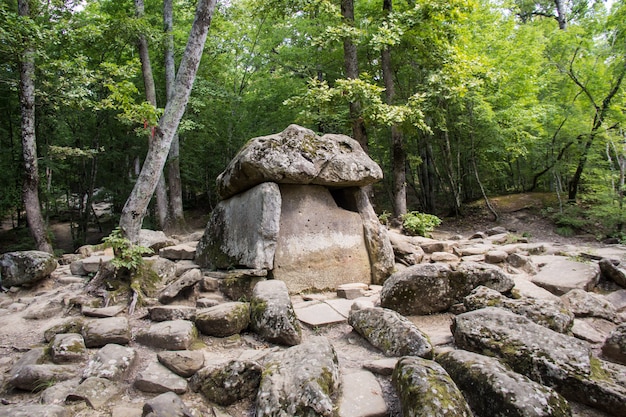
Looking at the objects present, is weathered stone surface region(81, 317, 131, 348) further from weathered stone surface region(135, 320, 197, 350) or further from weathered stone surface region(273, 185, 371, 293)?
weathered stone surface region(273, 185, 371, 293)

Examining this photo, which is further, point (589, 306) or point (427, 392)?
point (589, 306)

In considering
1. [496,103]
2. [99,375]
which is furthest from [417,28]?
[99,375]

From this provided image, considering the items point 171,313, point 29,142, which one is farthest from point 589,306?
point 29,142

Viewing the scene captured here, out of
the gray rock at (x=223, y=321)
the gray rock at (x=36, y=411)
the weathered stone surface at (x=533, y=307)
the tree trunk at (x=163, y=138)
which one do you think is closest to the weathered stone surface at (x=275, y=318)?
the gray rock at (x=223, y=321)

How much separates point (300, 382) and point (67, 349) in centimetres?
211

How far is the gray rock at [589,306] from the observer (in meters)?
3.88

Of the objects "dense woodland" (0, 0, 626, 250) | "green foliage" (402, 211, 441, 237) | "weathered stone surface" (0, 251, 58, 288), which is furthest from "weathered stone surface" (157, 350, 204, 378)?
A: "green foliage" (402, 211, 441, 237)

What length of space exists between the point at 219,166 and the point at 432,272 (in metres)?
12.9

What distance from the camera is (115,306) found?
163 inches

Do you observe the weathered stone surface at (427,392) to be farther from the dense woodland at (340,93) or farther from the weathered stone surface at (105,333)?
the dense woodland at (340,93)

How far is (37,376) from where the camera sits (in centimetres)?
267

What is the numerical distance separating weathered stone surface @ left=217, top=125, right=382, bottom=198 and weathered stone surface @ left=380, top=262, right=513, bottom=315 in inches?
82.1

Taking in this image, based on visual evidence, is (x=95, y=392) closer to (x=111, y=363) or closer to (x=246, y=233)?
(x=111, y=363)

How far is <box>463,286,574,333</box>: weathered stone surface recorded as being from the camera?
10.8 ft
